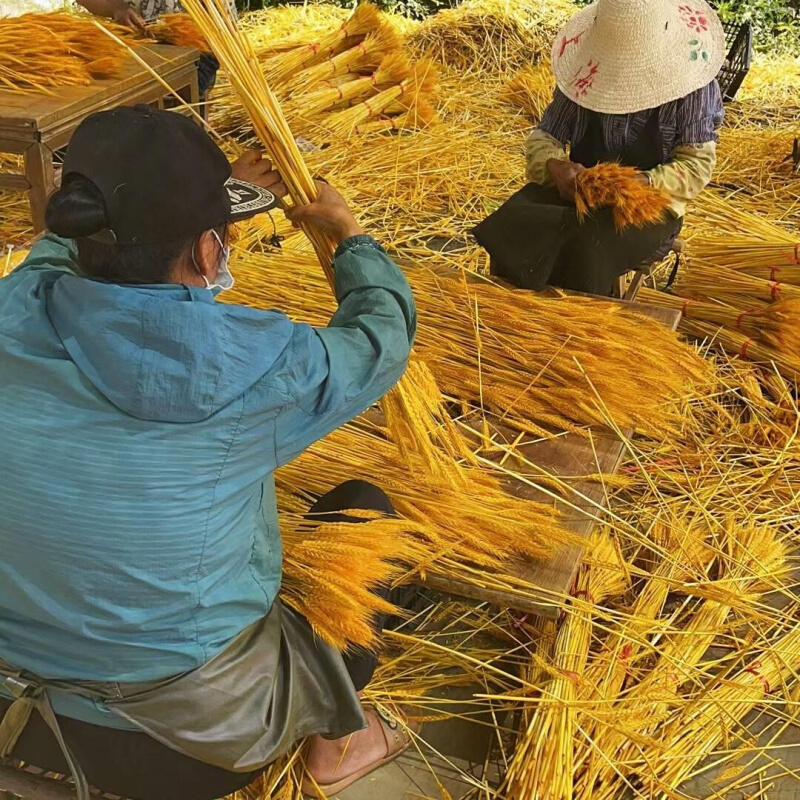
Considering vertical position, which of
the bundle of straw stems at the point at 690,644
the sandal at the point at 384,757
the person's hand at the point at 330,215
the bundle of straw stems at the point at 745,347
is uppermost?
the person's hand at the point at 330,215

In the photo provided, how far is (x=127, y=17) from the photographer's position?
12.8 ft

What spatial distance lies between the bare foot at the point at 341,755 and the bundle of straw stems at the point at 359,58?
3842 millimetres

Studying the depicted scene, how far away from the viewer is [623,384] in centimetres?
210

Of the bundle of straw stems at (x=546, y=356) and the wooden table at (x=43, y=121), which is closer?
the bundle of straw stems at (x=546, y=356)

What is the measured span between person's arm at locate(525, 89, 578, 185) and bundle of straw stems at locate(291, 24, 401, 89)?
2.22 m

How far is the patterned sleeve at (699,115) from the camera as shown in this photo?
2.48m

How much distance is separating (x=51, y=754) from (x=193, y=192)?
2.70 ft

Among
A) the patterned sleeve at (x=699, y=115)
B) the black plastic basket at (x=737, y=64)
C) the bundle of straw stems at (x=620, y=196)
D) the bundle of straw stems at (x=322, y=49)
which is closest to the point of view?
the bundle of straw stems at (x=620, y=196)

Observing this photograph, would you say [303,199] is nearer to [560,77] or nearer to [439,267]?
[439,267]

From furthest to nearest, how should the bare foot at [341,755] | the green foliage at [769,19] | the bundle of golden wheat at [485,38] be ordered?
the green foliage at [769,19] → the bundle of golden wheat at [485,38] → the bare foot at [341,755]

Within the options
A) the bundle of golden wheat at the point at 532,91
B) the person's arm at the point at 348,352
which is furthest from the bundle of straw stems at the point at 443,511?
the bundle of golden wheat at the point at 532,91

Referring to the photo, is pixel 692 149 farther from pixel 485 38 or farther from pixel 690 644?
pixel 485 38

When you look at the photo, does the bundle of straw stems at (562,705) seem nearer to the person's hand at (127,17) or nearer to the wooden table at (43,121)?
the wooden table at (43,121)

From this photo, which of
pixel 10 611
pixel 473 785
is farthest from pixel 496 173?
pixel 10 611
